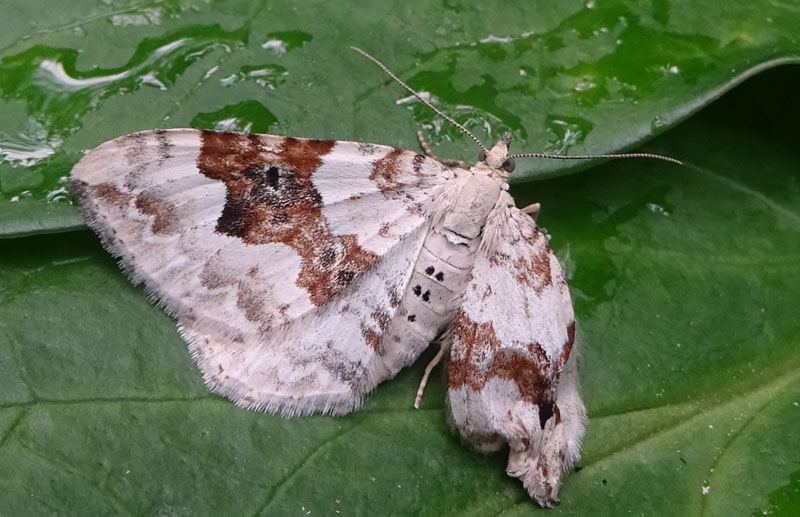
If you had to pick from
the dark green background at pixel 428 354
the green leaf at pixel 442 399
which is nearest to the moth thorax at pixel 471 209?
the dark green background at pixel 428 354

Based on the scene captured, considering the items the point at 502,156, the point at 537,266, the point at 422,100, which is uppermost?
the point at 422,100

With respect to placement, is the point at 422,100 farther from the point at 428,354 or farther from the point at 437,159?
the point at 428,354

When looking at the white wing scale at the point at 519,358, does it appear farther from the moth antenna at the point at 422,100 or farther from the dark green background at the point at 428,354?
the moth antenna at the point at 422,100

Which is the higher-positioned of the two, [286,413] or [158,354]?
[158,354]

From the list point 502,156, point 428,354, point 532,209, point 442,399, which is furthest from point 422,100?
point 442,399

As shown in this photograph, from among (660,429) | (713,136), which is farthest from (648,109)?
(660,429)

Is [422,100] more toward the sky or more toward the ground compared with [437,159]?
more toward the sky

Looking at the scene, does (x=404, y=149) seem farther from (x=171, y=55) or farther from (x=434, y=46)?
(x=171, y=55)

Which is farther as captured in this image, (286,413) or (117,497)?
(286,413)
